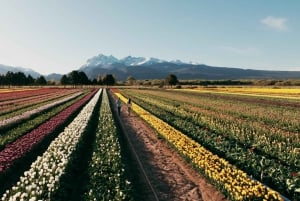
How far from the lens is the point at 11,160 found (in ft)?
43.6

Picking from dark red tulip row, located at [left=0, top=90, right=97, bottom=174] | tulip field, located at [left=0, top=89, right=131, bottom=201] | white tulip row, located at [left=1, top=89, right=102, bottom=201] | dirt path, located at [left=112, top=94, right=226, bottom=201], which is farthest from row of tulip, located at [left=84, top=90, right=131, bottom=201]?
dark red tulip row, located at [left=0, top=90, right=97, bottom=174]

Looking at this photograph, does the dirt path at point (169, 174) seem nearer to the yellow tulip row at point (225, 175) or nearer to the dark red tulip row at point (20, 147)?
the yellow tulip row at point (225, 175)

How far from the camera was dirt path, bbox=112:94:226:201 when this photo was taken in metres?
11.6

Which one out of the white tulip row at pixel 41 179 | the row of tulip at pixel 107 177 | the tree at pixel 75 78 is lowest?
the row of tulip at pixel 107 177

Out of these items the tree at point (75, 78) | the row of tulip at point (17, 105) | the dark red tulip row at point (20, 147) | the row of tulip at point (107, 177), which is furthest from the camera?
the tree at point (75, 78)

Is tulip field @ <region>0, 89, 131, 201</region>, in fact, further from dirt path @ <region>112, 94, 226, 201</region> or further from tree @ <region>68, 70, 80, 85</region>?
tree @ <region>68, 70, 80, 85</region>

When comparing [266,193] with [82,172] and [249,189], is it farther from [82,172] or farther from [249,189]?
[82,172]

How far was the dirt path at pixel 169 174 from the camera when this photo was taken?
457 inches

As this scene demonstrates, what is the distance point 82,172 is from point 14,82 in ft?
473

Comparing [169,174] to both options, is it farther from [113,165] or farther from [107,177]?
[107,177]

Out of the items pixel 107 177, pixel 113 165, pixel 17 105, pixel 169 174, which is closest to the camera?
pixel 107 177

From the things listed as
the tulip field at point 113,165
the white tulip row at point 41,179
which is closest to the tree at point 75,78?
the tulip field at point 113,165

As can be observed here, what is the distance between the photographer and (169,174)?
13977 mm

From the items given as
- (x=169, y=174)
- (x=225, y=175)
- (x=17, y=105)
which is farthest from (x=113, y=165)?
(x=17, y=105)
